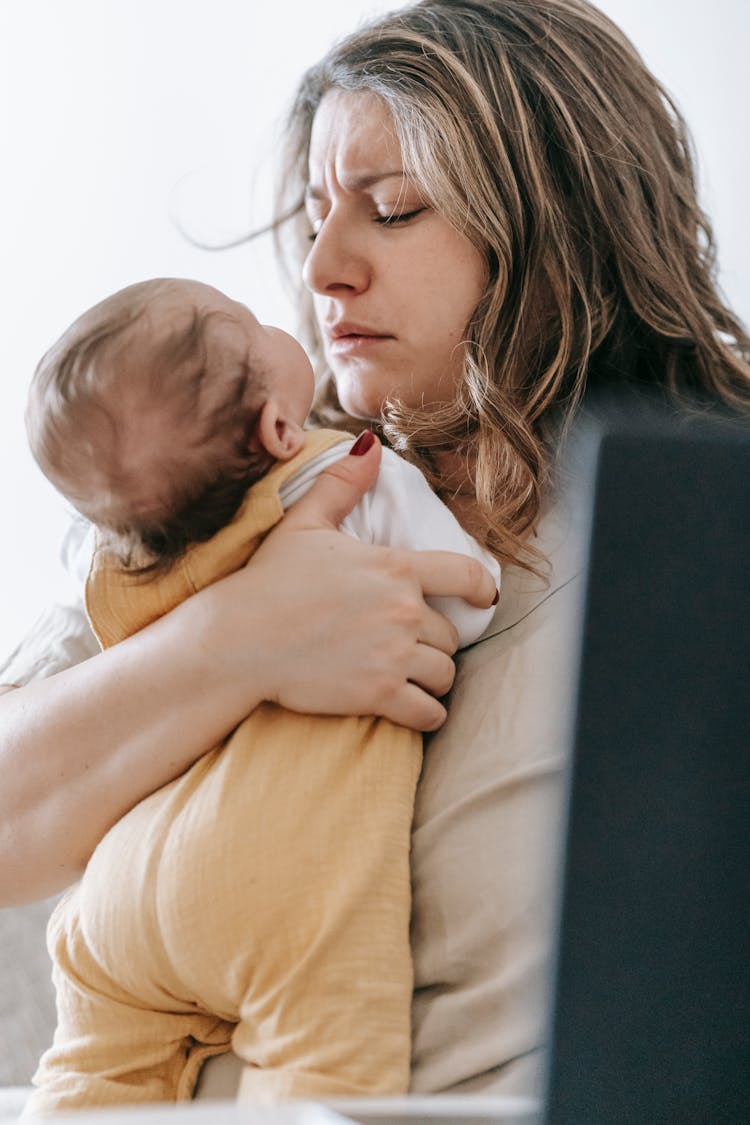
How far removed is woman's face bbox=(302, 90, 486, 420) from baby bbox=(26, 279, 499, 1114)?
344 mm

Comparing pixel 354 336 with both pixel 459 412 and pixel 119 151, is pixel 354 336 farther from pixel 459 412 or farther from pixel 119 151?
pixel 119 151

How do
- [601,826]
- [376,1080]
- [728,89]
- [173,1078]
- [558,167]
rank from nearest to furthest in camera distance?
[601,826] < [376,1080] < [173,1078] < [558,167] < [728,89]

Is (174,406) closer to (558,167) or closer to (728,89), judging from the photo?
(558,167)

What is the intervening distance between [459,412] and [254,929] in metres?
0.66

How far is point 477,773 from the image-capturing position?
3.21ft

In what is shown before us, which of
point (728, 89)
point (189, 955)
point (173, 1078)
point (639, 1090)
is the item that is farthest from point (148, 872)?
point (728, 89)

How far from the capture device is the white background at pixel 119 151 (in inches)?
85.5

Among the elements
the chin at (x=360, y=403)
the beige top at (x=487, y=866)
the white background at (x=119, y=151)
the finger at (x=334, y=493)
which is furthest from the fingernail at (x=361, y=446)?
the white background at (x=119, y=151)

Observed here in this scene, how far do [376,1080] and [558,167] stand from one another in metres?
1.08

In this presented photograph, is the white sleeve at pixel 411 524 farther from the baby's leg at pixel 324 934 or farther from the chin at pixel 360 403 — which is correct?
the chin at pixel 360 403

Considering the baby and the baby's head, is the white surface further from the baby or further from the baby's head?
the baby's head

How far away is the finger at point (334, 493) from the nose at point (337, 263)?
37 cm

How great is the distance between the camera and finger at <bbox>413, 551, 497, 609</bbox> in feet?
3.32

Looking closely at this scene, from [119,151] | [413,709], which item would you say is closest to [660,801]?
[413,709]
